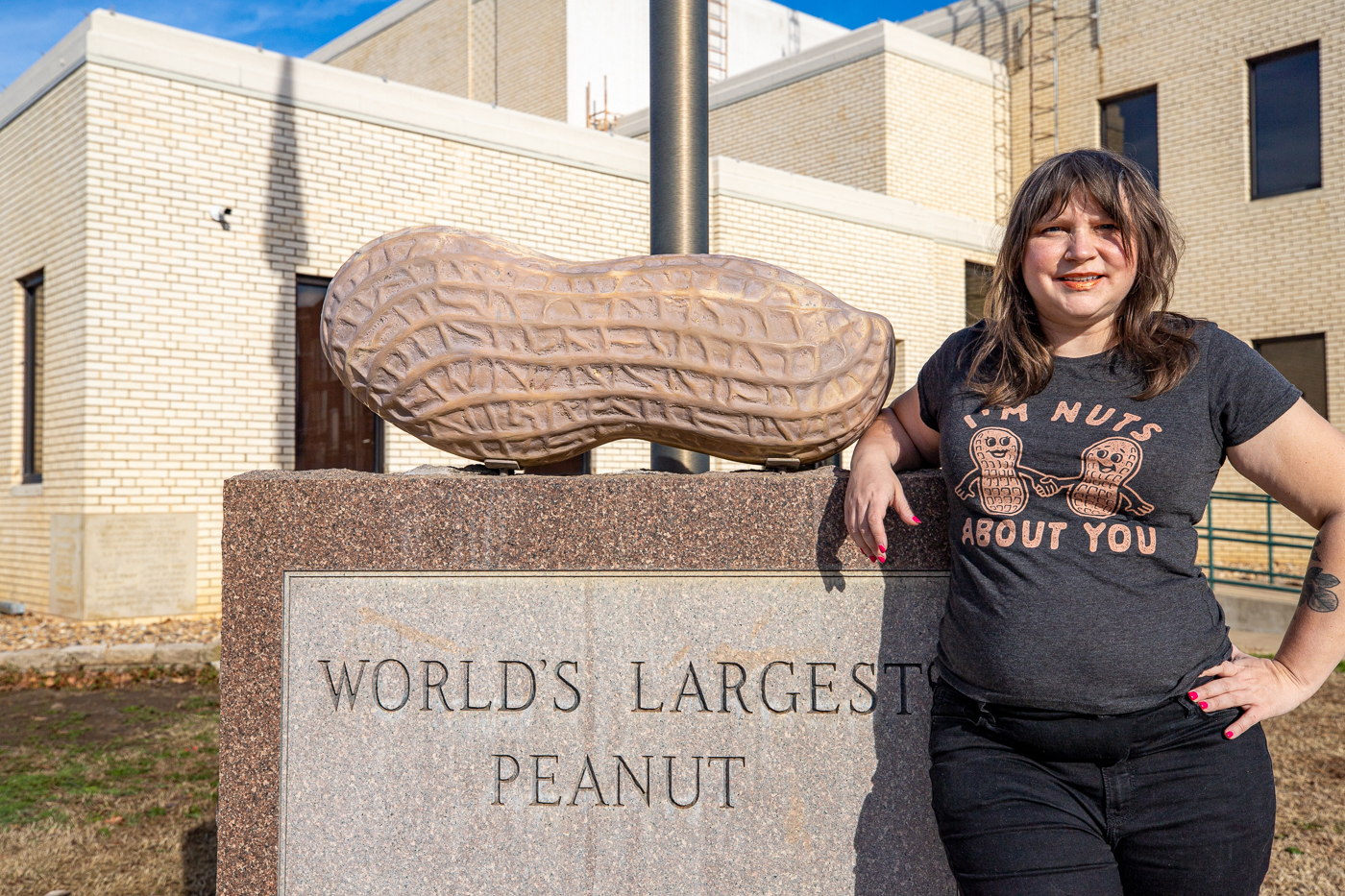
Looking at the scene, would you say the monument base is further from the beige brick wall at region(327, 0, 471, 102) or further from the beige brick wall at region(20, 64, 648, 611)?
the beige brick wall at region(327, 0, 471, 102)

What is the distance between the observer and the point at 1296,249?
13.2 metres

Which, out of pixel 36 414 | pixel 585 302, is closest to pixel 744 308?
pixel 585 302

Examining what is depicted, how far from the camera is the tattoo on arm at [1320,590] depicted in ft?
6.33

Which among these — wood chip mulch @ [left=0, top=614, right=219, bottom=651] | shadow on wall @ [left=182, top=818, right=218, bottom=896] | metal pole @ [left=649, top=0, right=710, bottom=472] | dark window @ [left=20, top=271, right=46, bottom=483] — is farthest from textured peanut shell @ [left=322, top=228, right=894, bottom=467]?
dark window @ [left=20, top=271, right=46, bottom=483]

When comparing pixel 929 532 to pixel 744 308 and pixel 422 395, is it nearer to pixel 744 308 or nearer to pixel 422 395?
pixel 744 308

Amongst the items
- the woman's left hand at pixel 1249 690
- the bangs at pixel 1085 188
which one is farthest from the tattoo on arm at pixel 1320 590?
the bangs at pixel 1085 188

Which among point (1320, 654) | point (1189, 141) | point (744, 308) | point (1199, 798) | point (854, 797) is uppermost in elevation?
point (1189, 141)

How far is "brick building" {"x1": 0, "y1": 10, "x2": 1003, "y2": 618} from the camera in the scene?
8398mm

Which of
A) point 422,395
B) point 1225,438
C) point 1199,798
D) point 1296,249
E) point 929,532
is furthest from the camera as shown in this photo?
point 1296,249

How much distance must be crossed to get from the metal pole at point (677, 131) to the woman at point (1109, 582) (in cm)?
200

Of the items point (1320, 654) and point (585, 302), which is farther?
point (585, 302)

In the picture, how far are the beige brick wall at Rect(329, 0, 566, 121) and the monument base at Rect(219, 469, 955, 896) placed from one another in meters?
16.9

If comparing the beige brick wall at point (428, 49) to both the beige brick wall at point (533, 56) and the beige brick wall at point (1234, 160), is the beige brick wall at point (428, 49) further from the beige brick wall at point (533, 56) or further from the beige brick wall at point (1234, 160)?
the beige brick wall at point (1234, 160)

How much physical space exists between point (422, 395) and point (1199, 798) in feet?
6.94
